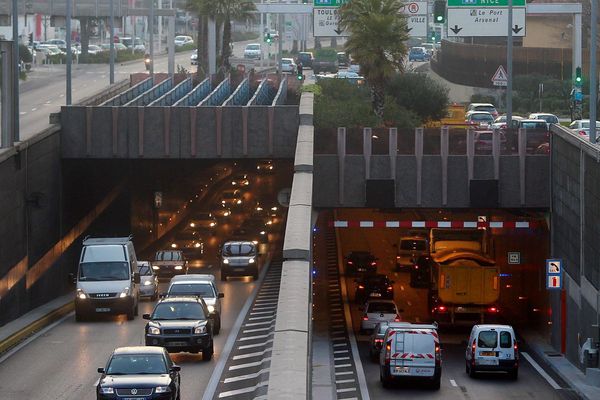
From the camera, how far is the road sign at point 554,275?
42.5 metres

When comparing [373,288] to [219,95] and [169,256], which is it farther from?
[219,95]

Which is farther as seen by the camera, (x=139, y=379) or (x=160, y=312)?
(x=160, y=312)

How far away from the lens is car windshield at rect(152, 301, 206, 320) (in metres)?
33.8

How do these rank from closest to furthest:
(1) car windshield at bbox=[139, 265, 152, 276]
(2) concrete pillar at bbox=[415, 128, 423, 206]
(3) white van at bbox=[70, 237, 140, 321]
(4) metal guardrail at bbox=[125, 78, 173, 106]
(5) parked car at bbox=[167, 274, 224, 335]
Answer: (5) parked car at bbox=[167, 274, 224, 335] < (3) white van at bbox=[70, 237, 140, 321] < (1) car windshield at bbox=[139, 265, 152, 276] < (2) concrete pillar at bbox=[415, 128, 423, 206] < (4) metal guardrail at bbox=[125, 78, 173, 106]

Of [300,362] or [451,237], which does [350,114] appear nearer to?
[451,237]

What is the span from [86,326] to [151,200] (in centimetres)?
3148

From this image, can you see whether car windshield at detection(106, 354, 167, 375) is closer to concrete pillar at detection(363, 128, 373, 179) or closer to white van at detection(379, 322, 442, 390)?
white van at detection(379, 322, 442, 390)

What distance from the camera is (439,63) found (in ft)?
375

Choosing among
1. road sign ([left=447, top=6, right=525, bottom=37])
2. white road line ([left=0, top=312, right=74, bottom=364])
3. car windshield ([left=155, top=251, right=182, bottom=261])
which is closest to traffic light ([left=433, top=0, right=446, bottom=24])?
road sign ([left=447, top=6, right=525, bottom=37])

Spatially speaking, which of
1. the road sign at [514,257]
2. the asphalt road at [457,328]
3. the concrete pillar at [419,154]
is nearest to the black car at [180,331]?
the asphalt road at [457,328]

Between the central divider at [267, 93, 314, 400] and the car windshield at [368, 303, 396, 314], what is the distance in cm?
571

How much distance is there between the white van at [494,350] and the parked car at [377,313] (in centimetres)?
749

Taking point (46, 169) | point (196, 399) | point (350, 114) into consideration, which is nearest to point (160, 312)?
point (196, 399)

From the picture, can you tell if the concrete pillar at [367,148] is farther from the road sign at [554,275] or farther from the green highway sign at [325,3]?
the green highway sign at [325,3]
